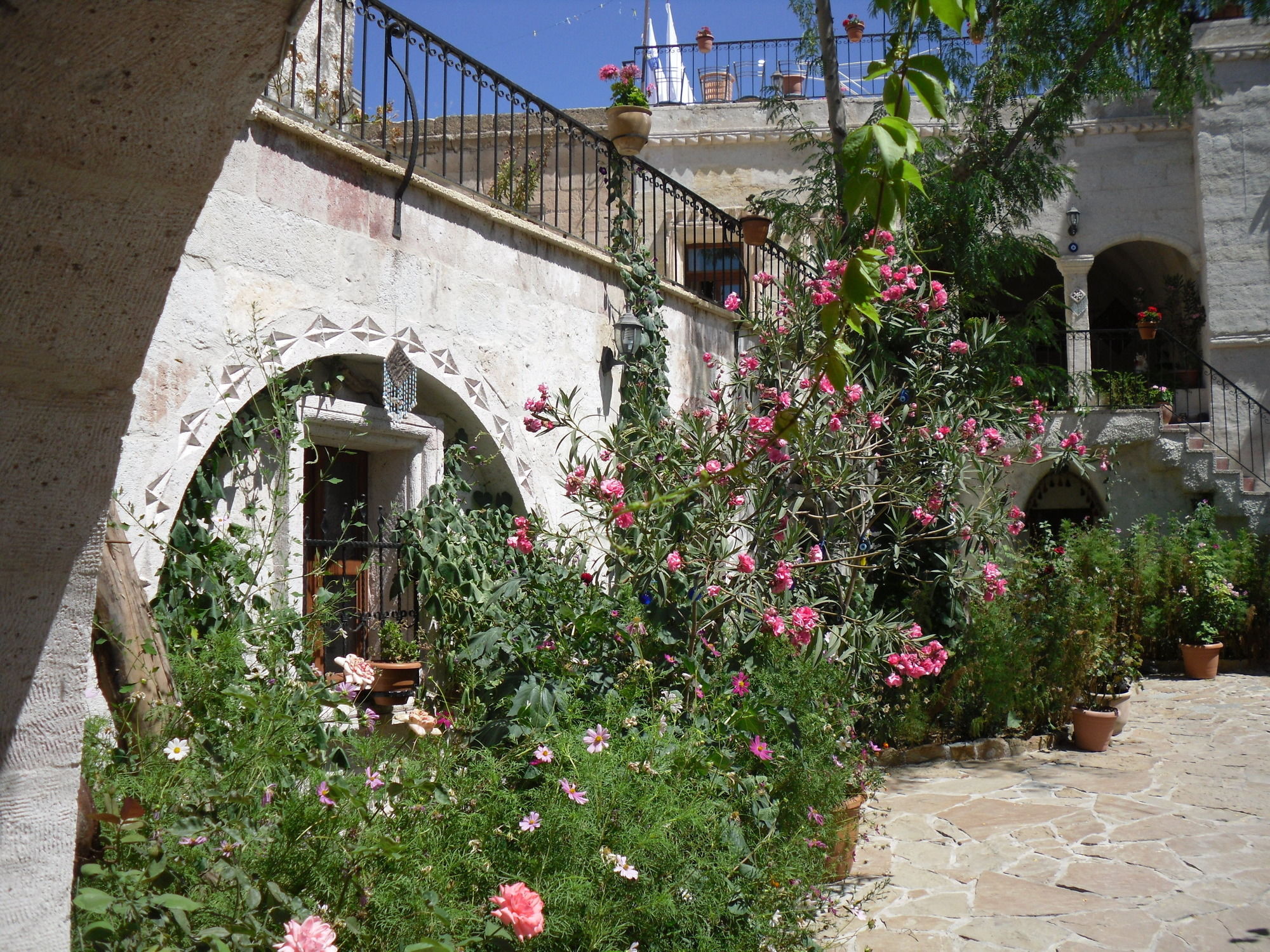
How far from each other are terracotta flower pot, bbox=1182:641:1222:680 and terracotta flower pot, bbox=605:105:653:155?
7473mm

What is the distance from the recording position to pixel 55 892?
4.44ft

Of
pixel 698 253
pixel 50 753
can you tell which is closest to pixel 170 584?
pixel 50 753

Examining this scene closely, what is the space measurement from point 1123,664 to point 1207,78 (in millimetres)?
8302

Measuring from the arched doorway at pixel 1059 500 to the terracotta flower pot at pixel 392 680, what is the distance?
10013 mm

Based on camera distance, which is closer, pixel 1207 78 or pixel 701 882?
pixel 701 882

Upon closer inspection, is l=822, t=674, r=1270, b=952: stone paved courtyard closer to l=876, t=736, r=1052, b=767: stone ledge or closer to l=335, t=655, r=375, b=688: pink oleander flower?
l=876, t=736, r=1052, b=767: stone ledge

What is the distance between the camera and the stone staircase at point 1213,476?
1145 centimetres

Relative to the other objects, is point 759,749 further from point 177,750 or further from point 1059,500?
point 1059,500

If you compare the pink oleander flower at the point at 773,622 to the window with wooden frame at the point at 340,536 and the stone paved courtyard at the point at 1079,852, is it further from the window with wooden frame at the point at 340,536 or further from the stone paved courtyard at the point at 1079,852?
the window with wooden frame at the point at 340,536

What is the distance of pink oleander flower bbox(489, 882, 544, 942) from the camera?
2027 millimetres

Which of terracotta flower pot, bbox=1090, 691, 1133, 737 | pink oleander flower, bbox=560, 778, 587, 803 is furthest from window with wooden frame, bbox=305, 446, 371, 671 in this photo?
terracotta flower pot, bbox=1090, 691, 1133, 737

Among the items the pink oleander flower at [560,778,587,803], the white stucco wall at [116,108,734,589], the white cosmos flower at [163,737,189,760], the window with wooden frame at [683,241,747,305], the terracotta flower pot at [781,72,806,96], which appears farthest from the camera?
the terracotta flower pot at [781,72,806,96]

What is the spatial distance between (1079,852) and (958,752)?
6.02 feet

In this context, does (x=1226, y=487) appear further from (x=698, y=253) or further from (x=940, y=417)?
(x=940, y=417)
